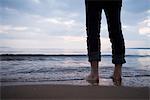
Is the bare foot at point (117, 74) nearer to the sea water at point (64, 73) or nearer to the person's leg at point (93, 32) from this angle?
the person's leg at point (93, 32)

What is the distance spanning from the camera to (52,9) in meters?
4.67

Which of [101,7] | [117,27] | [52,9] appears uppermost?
[52,9]

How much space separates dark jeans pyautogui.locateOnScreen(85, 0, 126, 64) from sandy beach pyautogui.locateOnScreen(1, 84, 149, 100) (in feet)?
1.24

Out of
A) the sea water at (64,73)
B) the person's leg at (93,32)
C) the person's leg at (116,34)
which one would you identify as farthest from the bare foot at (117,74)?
the sea water at (64,73)

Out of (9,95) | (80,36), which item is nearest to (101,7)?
(9,95)

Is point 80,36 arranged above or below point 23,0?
below

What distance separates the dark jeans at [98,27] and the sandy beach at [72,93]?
0.38 metres

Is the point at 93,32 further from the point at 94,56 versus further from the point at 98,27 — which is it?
the point at 94,56

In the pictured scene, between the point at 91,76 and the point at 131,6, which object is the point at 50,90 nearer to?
the point at 91,76

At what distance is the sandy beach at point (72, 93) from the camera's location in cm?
156

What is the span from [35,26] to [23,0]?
1.11 m

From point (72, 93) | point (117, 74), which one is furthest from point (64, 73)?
point (72, 93)

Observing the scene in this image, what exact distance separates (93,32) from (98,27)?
0.05 m

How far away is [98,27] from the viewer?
6.88ft
